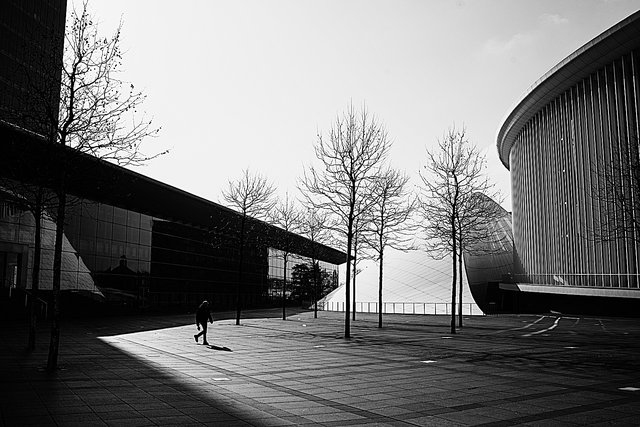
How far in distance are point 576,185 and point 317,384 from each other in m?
44.9

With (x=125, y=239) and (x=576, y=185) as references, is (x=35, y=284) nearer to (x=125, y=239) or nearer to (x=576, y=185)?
(x=125, y=239)

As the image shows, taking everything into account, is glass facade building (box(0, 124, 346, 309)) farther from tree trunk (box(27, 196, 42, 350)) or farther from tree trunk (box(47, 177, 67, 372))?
tree trunk (box(47, 177, 67, 372))

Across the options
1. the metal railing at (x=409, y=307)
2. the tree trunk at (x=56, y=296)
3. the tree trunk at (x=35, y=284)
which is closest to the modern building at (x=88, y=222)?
the tree trunk at (x=35, y=284)

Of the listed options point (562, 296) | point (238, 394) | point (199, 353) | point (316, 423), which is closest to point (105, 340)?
point (199, 353)

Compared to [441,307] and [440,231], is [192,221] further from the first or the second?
[440,231]

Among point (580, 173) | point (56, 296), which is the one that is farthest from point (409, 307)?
point (56, 296)

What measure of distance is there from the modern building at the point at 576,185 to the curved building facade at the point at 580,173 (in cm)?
9

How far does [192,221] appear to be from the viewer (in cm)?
5391

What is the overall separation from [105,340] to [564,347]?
1689cm

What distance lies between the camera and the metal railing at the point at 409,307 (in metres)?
49.1

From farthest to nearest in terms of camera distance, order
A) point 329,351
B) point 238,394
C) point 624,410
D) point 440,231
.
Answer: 1. point 440,231
2. point 329,351
3. point 238,394
4. point 624,410

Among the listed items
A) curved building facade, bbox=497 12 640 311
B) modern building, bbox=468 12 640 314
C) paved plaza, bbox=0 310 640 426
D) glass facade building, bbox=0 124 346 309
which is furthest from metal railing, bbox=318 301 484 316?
paved plaza, bbox=0 310 640 426

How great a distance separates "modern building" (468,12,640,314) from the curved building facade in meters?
0.09

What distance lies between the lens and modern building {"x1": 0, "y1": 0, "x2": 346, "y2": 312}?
16078mm
